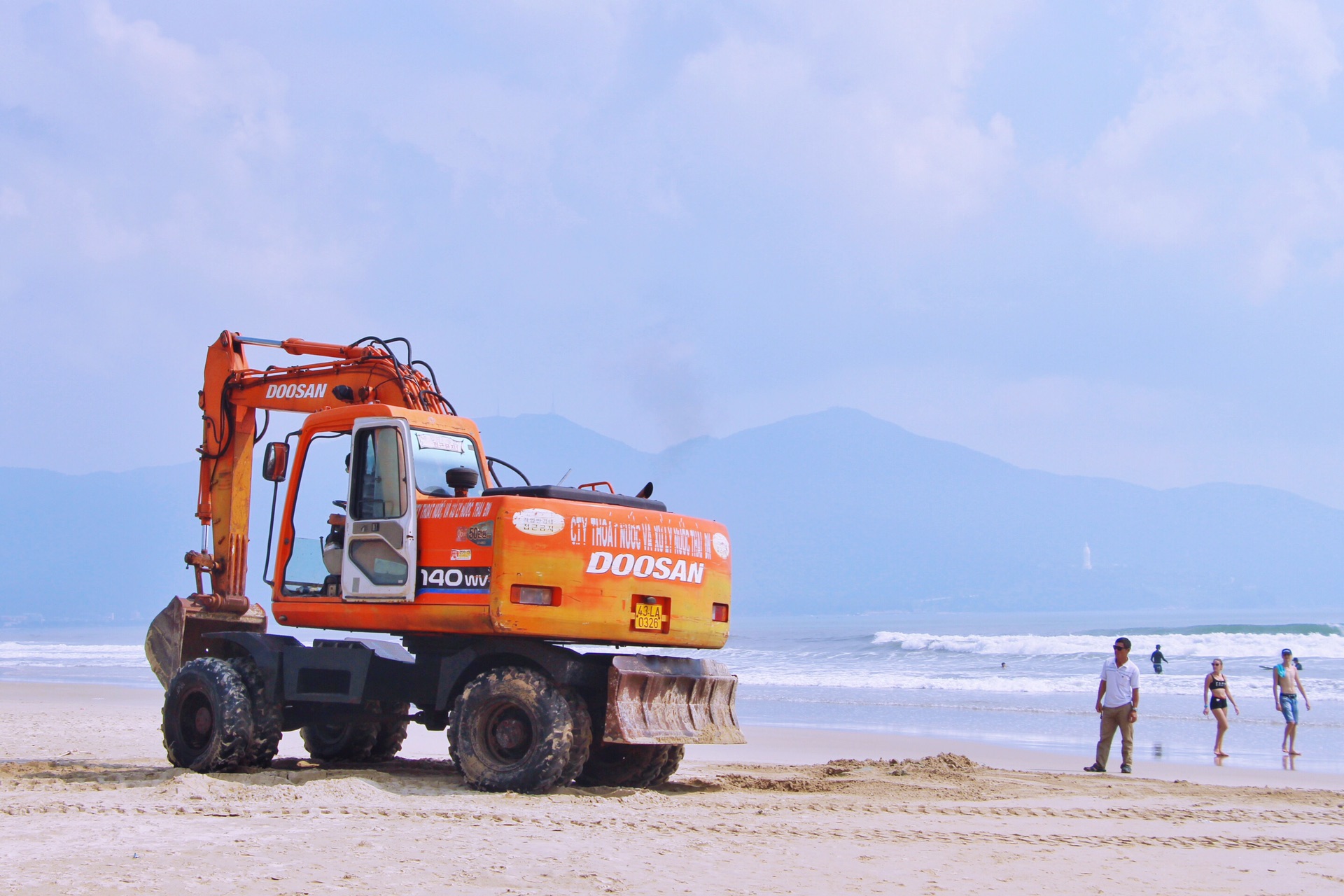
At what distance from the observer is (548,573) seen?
9453mm

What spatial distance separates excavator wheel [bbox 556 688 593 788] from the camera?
9578mm

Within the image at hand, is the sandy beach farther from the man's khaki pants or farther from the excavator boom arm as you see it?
the excavator boom arm

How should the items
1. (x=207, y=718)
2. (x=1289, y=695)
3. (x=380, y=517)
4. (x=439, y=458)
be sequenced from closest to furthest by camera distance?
(x=380, y=517), (x=439, y=458), (x=207, y=718), (x=1289, y=695)

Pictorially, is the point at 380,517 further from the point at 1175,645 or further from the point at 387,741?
the point at 1175,645

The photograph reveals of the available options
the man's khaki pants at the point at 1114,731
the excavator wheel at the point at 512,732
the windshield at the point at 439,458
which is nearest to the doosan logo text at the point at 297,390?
the windshield at the point at 439,458

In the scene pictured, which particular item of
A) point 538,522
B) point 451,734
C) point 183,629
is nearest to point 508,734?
point 451,734

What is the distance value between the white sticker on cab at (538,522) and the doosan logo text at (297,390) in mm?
3069

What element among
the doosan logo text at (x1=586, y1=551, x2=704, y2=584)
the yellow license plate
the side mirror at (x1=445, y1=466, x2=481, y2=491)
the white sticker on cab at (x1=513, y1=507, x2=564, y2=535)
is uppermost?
the side mirror at (x1=445, y1=466, x2=481, y2=491)

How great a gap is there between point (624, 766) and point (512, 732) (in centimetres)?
154

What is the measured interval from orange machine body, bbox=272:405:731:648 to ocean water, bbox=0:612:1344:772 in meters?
4.57

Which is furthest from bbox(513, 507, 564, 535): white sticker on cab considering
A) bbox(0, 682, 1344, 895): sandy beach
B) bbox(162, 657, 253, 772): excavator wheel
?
bbox(162, 657, 253, 772): excavator wheel

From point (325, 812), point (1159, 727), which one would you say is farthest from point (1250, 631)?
point (325, 812)

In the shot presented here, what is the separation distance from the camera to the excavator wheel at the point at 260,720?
10.5 meters

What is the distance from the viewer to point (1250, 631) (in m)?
57.4
